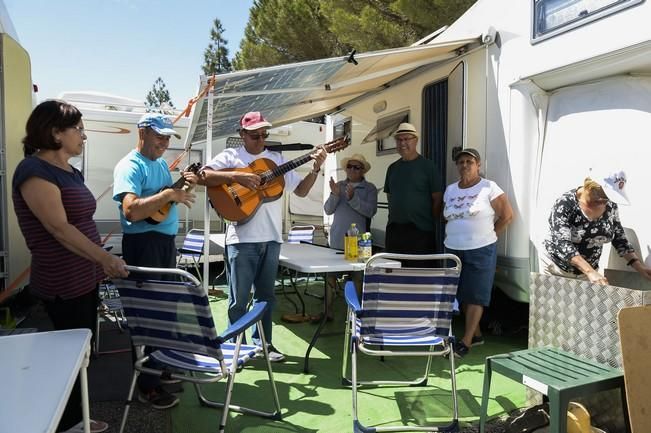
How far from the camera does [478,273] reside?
3506mm

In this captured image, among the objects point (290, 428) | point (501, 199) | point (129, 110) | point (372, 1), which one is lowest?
point (290, 428)

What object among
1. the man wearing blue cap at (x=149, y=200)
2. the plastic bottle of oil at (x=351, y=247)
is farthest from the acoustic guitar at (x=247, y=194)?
the plastic bottle of oil at (x=351, y=247)

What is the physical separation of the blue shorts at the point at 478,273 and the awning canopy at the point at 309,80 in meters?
1.65

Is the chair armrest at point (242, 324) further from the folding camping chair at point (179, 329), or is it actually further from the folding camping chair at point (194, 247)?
the folding camping chair at point (194, 247)

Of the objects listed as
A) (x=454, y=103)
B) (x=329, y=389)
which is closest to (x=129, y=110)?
(x=454, y=103)

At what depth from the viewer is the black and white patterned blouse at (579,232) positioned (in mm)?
2867

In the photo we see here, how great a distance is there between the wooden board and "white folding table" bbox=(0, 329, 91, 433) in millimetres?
2071

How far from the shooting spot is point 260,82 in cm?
385

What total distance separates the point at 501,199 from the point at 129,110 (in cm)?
594

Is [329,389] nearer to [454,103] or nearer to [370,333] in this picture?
Answer: [370,333]

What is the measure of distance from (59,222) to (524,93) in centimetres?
311

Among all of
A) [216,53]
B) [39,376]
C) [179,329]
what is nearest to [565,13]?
[179,329]

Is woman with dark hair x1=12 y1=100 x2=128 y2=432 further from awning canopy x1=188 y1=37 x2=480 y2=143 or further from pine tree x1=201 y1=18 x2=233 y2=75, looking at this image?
pine tree x1=201 y1=18 x2=233 y2=75

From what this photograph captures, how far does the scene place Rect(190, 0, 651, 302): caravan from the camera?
113 inches
